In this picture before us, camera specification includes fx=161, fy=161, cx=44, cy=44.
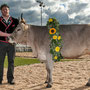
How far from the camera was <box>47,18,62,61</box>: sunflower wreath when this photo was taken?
5.58m

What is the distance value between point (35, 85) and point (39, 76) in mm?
1431

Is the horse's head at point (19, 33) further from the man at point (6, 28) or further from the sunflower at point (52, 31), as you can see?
the sunflower at point (52, 31)

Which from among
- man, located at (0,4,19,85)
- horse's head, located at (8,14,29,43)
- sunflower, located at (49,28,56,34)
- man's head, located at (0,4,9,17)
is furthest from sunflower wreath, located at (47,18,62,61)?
man's head, located at (0,4,9,17)

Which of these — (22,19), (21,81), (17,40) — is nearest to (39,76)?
(21,81)

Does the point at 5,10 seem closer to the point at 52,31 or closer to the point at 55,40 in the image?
the point at 52,31

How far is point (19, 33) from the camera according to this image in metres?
5.76

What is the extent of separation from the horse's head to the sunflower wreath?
908 millimetres

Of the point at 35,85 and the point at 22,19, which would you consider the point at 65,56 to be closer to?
the point at 35,85

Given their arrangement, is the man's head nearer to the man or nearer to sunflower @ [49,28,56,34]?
the man

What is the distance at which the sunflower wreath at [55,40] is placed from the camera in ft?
18.3

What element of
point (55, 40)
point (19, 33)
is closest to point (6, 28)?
point (19, 33)

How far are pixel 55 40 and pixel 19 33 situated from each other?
1308 millimetres

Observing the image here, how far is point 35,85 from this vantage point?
6.20 m

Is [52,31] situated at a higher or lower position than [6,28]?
lower
